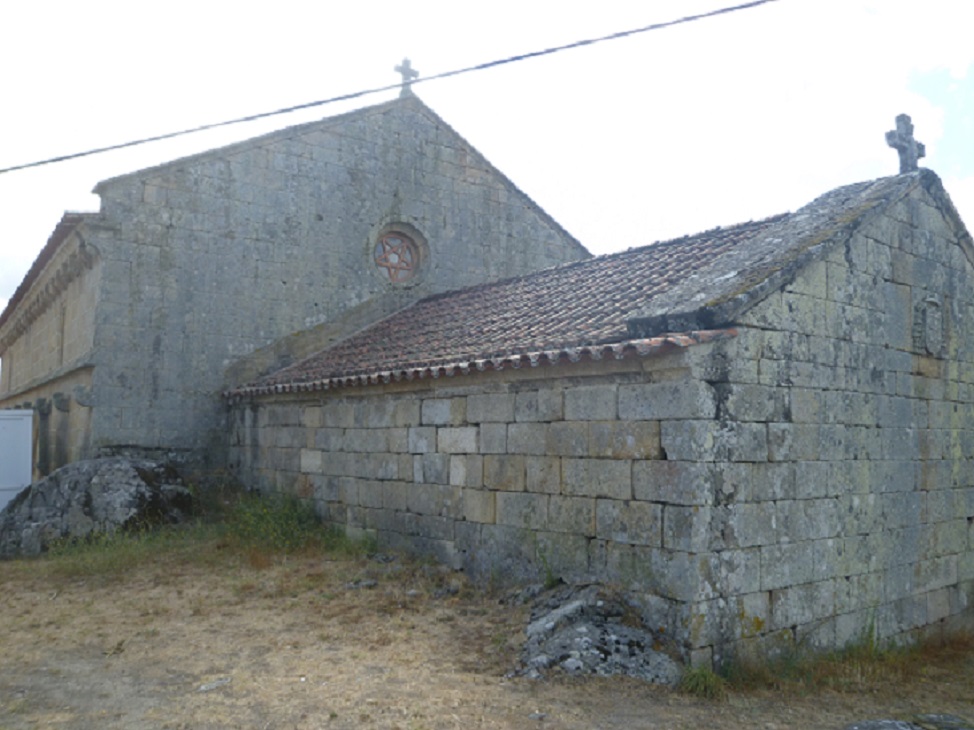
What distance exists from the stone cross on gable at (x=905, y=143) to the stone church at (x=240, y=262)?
26.6 ft

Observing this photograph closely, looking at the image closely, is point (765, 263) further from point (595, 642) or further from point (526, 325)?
point (595, 642)

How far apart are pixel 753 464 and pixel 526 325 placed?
3.35 metres

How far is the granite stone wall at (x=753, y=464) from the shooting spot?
6.50 meters

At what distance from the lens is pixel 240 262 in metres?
13.2

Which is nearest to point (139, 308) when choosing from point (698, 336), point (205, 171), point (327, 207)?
point (205, 171)

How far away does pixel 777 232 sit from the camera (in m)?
7.99

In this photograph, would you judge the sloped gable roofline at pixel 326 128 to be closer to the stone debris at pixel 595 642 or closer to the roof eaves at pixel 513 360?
the roof eaves at pixel 513 360

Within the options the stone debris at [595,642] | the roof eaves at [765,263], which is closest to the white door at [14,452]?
the stone debris at [595,642]

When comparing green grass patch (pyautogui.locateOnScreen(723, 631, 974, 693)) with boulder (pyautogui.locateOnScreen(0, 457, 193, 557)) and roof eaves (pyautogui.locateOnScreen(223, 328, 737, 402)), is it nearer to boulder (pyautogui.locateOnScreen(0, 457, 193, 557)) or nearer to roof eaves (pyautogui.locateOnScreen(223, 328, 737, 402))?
roof eaves (pyautogui.locateOnScreen(223, 328, 737, 402))

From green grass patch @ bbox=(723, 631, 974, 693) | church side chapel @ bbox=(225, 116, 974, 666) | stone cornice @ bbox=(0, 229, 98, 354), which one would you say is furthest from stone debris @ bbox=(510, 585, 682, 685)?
stone cornice @ bbox=(0, 229, 98, 354)

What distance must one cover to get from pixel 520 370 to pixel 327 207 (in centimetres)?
729

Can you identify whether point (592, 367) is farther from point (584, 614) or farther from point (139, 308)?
point (139, 308)

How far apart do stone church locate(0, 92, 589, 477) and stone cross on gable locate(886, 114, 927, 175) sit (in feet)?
26.6

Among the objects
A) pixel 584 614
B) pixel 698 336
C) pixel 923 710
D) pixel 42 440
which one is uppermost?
pixel 698 336
